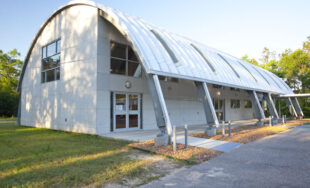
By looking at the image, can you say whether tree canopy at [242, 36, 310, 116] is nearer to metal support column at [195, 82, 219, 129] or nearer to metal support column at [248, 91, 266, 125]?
metal support column at [248, 91, 266, 125]

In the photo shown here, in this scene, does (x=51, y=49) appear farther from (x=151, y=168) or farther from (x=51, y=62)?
(x=151, y=168)

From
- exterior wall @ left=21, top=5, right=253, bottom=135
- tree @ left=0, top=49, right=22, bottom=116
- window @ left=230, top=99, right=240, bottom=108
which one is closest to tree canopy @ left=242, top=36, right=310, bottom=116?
window @ left=230, top=99, right=240, bottom=108

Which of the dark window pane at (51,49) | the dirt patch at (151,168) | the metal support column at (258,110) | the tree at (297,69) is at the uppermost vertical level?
the tree at (297,69)

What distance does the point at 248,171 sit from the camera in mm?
5152

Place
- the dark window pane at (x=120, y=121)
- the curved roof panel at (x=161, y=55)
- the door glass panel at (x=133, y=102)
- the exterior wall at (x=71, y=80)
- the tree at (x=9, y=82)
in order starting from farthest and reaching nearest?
the tree at (x=9, y=82) → the door glass panel at (x=133, y=102) → the dark window pane at (x=120, y=121) → the exterior wall at (x=71, y=80) → the curved roof panel at (x=161, y=55)

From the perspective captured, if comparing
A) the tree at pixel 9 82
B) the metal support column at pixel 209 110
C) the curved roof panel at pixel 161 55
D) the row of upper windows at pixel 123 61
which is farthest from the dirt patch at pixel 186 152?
the tree at pixel 9 82

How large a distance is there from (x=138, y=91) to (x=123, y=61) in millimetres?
2133

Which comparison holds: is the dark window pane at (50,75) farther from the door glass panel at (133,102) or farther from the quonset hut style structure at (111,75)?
the door glass panel at (133,102)

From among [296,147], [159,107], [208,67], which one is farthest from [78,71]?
[296,147]

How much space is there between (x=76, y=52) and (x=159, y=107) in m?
7.81

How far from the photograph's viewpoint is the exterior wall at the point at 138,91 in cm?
1193

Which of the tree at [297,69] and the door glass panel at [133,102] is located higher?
the tree at [297,69]

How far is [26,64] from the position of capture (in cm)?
1917

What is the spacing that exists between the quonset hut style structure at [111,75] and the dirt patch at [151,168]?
1.95 meters
